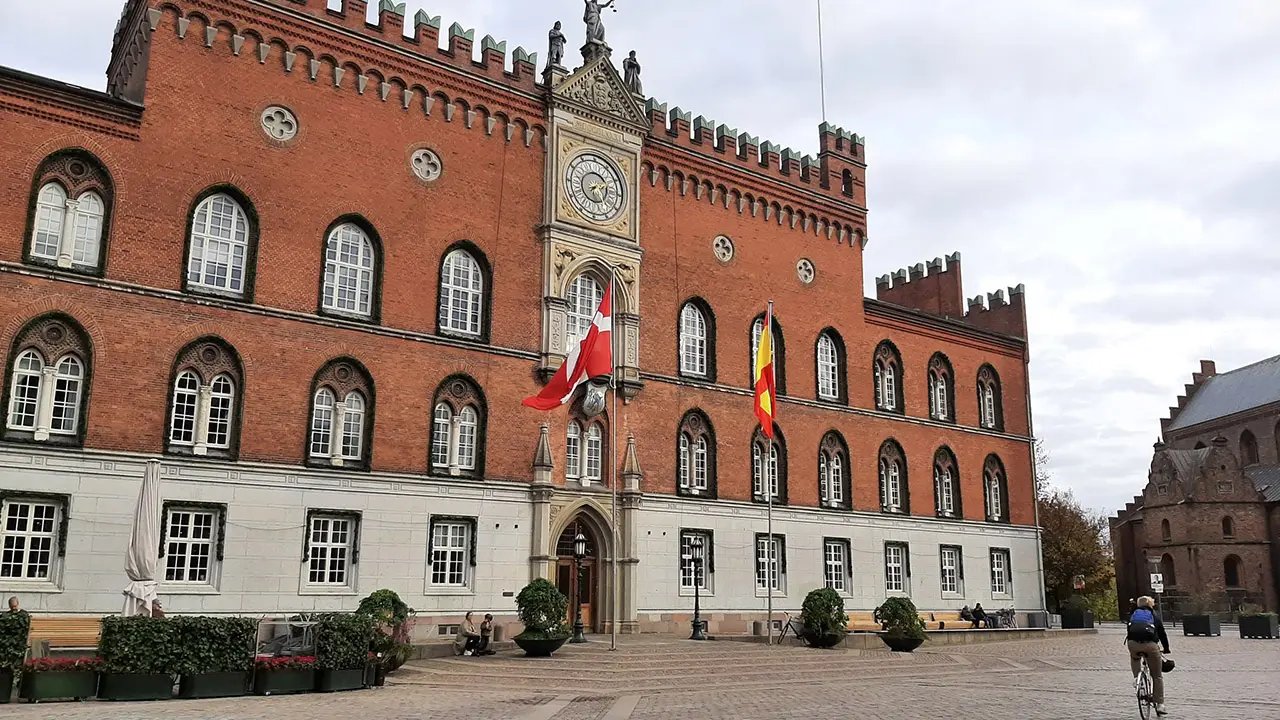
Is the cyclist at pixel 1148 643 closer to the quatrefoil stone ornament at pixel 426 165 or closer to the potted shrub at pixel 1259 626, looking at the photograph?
the quatrefoil stone ornament at pixel 426 165

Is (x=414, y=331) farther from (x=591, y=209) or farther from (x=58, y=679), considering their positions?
(x=58, y=679)

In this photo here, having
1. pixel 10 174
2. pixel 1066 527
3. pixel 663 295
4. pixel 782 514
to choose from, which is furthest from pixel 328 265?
pixel 1066 527

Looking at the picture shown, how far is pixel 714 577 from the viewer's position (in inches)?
1405

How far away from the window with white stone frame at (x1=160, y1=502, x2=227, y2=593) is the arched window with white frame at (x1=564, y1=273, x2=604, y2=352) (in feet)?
39.8

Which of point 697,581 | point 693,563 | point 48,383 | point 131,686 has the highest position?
point 48,383

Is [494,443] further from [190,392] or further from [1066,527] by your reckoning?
[1066,527]

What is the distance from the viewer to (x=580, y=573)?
108ft

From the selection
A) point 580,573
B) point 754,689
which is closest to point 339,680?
point 754,689

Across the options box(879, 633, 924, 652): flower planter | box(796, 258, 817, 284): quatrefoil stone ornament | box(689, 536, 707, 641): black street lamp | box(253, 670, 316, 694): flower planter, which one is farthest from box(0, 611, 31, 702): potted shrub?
box(796, 258, 817, 284): quatrefoil stone ornament

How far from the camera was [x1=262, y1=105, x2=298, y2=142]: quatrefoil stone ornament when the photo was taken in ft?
92.5

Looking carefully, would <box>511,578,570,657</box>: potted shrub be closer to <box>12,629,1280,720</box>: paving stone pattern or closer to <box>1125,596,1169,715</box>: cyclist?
<box>12,629,1280,720</box>: paving stone pattern

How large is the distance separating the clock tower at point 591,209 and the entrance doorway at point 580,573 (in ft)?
16.2

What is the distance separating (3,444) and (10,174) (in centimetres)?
634

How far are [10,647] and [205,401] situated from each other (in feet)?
31.7
